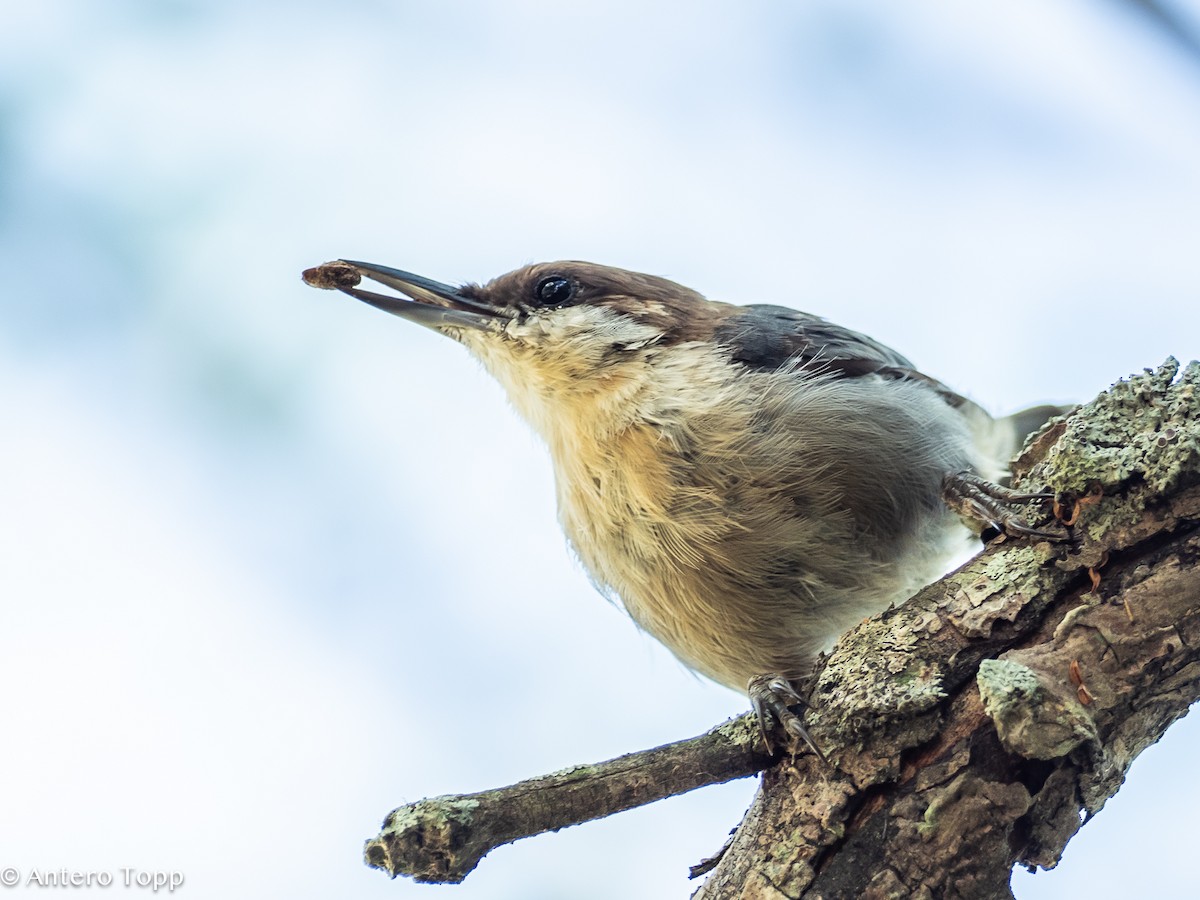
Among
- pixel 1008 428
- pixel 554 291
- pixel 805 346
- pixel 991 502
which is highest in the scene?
pixel 554 291

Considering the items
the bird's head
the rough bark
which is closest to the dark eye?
the bird's head

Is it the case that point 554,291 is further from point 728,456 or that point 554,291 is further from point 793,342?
point 728,456

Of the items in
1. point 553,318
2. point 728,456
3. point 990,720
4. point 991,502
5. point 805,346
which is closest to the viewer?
point 990,720

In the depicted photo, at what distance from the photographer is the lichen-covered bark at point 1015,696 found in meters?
1.88

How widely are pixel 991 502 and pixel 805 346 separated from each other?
80 centimetres

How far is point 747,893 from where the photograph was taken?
1990mm

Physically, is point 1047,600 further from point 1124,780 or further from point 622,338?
point 622,338

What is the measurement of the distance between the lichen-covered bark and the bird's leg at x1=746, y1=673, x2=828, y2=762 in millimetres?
41

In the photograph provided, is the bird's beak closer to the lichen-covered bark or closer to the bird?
the bird

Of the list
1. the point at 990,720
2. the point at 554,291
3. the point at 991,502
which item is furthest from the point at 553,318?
the point at 990,720

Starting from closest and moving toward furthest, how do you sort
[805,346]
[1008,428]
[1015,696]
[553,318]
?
[1015,696], [805,346], [553,318], [1008,428]

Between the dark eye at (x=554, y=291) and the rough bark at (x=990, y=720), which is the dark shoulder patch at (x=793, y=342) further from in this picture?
the rough bark at (x=990, y=720)

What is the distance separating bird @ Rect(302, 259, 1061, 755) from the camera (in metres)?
2.61

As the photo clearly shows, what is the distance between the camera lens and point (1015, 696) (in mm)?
1812
